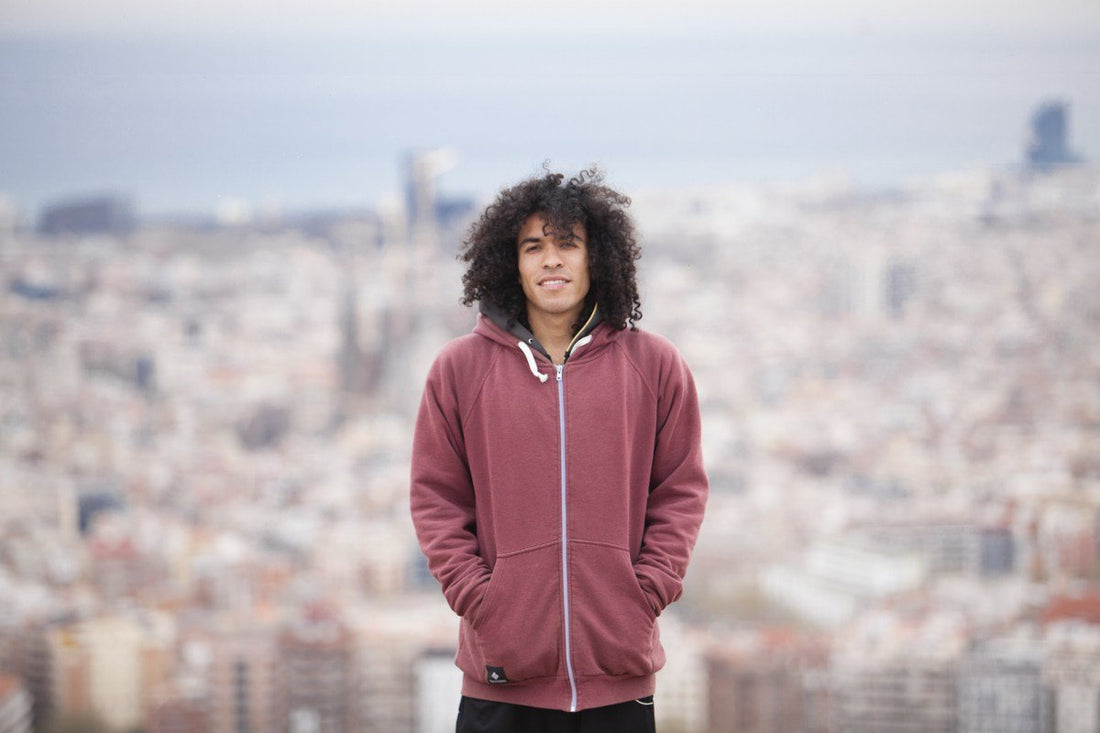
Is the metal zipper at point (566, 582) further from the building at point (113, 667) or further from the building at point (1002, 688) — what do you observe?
the building at point (113, 667)

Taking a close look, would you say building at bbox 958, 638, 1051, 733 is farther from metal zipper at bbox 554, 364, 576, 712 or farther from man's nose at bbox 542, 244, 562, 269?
man's nose at bbox 542, 244, 562, 269

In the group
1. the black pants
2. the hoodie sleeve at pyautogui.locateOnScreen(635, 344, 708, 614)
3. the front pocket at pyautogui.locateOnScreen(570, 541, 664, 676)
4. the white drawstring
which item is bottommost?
the black pants

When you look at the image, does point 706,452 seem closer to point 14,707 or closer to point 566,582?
point 14,707

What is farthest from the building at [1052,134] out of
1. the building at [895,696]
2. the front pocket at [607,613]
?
the front pocket at [607,613]

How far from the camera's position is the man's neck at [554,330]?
150 cm

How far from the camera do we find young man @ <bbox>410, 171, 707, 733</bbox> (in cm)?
140

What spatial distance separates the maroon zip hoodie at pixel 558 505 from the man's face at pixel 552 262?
60mm

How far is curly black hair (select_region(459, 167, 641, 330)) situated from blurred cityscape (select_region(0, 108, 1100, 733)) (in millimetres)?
10896

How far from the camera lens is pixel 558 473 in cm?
142

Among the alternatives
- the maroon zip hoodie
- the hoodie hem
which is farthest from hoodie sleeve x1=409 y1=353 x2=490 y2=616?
the hoodie hem

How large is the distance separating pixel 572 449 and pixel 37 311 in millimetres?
18276

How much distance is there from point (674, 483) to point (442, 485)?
0.30 metres

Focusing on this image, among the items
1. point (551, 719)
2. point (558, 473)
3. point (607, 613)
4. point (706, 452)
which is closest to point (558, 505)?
point (558, 473)

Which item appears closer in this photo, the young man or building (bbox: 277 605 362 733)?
the young man
